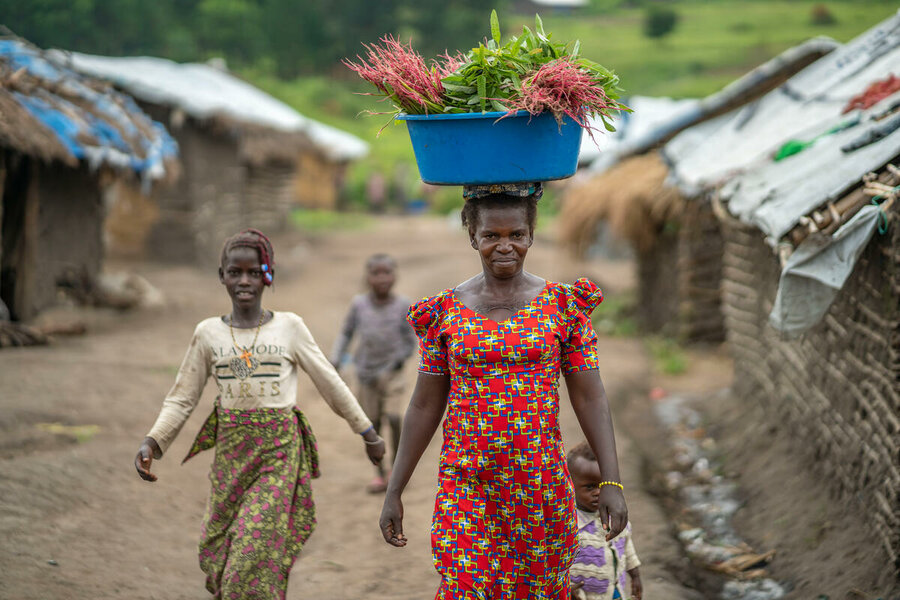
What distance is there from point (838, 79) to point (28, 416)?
6.78 meters

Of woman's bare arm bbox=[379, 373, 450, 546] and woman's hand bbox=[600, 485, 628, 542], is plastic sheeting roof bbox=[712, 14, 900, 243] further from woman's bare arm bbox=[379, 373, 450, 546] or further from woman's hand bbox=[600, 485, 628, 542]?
woman's bare arm bbox=[379, 373, 450, 546]

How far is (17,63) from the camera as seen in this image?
325 inches

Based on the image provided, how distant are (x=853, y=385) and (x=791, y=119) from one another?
3.15m

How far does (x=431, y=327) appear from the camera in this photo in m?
2.64

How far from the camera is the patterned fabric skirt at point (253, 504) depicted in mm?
3184

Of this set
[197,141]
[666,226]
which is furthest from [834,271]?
[197,141]

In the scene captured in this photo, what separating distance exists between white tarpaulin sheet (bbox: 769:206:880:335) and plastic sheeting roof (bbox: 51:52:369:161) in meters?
7.24

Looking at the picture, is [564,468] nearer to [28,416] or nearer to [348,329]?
[348,329]

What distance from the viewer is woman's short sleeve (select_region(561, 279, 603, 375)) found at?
2625mm

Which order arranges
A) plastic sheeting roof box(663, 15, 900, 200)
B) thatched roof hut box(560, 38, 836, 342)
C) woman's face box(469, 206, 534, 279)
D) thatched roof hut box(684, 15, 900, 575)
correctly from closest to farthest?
woman's face box(469, 206, 534, 279)
thatched roof hut box(684, 15, 900, 575)
plastic sheeting roof box(663, 15, 900, 200)
thatched roof hut box(560, 38, 836, 342)

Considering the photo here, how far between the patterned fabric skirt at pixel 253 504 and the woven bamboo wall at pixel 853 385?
8.59 feet

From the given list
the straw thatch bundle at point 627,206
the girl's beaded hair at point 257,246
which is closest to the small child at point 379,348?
the girl's beaded hair at point 257,246

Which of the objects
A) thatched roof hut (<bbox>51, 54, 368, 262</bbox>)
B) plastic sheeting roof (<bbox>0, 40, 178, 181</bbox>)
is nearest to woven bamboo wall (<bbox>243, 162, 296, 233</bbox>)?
thatched roof hut (<bbox>51, 54, 368, 262</bbox>)

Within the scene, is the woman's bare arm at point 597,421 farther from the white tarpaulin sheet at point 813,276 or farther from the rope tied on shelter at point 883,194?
the rope tied on shelter at point 883,194
